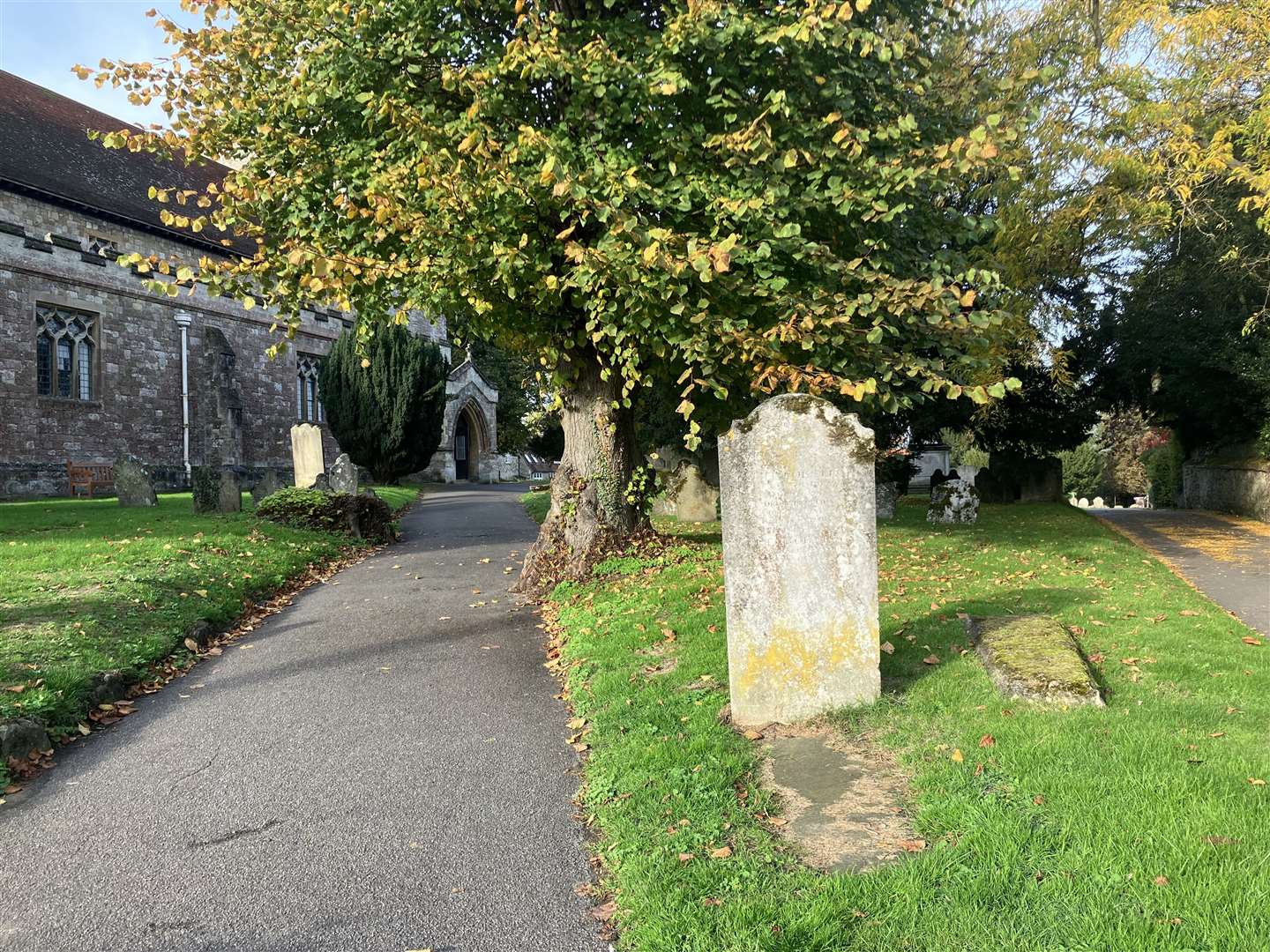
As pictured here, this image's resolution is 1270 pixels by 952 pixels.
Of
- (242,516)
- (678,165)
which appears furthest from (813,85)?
(242,516)

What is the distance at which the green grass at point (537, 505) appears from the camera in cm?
1994

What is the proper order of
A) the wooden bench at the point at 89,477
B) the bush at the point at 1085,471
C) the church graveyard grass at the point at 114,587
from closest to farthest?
the church graveyard grass at the point at 114,587 → the wooden bench at the point at 89,477 → the bush at the point at 1085,471

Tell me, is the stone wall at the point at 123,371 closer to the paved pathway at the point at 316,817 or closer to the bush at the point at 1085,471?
the paved pathway at the point at 316,817

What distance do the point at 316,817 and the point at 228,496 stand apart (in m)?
13.3

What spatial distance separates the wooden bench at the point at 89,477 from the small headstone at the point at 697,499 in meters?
17.2

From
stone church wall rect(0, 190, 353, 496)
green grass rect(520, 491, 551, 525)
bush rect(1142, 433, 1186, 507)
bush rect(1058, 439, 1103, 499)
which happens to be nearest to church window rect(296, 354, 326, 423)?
stone church wall rect(0, 190, 353, 496)

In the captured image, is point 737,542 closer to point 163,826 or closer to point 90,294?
point 163,826

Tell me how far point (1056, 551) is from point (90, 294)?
87.5 feet

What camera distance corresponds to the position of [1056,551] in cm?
1205

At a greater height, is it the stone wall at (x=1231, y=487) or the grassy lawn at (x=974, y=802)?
the stone wall at (x=1231, y=487)

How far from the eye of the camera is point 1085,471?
46.7 m

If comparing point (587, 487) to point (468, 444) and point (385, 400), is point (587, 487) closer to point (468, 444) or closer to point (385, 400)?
point (385, 400)

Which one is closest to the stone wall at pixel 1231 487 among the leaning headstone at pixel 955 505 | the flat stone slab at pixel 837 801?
the leaning headstone at pixel 955 505

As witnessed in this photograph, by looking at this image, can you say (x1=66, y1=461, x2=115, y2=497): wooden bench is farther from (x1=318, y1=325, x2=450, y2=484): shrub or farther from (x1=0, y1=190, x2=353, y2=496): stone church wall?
(x1=318, y1=325, x2=450, y2=484): shrub
